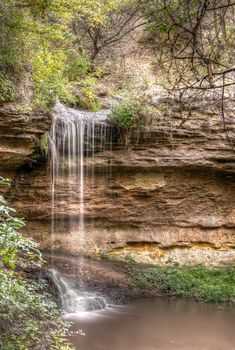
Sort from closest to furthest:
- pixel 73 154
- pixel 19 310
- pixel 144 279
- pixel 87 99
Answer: pixel 19 310 < pixel 144 279 < pixel 73 154 < pixel 87 99

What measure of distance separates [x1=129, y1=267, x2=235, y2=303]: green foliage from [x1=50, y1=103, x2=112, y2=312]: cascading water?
2.26 m

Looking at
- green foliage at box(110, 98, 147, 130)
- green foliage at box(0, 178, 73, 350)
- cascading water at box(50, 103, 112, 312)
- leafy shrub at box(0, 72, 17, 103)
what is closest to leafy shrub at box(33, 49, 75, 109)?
cascading water at box(50, 103, 112, 312)

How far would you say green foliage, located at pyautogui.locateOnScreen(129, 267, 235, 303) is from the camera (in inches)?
465

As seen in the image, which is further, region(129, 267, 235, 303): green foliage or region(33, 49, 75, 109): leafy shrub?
region(129, 267, 235, 303): green foliage

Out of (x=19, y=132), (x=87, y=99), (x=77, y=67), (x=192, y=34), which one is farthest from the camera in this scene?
(x=77, y=67)

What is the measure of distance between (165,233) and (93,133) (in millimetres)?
3956

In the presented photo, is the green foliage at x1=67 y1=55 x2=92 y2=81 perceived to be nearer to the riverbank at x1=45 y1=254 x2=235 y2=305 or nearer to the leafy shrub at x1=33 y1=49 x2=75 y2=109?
the leafy shrub at x1=33 y1=49 x2=75 y2=109

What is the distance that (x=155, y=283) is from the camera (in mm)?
12258

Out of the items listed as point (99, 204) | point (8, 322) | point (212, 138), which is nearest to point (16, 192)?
point (99, 204)

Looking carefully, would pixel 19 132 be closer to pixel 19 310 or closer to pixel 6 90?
pixel 6 90

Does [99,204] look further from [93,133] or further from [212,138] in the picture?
[212,138]

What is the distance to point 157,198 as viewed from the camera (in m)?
13.4

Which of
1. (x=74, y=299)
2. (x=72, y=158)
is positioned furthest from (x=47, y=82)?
(x=74, y=299)

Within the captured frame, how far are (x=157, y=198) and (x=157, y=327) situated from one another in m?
5.04
